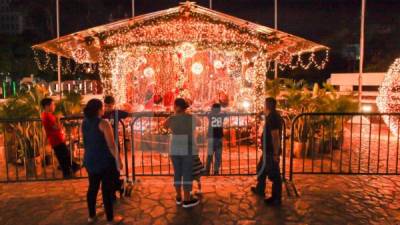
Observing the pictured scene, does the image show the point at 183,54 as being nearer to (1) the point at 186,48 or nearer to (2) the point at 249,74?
(1) the point at 186,48

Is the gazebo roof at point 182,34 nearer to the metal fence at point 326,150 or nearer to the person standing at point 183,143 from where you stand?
the metal fence at point 326,150

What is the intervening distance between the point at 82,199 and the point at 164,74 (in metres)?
7.72

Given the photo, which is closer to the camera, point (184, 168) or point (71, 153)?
point (184, 168)

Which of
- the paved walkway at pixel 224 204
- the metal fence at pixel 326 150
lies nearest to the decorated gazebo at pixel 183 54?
the metal fence at pixel 326 150

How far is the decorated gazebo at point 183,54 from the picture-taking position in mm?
10281

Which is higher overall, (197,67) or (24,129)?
(197,67)

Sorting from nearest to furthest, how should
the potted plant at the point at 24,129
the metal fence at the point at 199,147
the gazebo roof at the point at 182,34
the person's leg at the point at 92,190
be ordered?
1. the person's leg at the point at 92,190
2. the metal fence at the point at 199,147
3. the potted plant at the point at 24,129
4. the gazebo roof at the point at 182,34

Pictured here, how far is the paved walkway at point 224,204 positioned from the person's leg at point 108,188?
26cm

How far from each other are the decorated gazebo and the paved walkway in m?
4.88

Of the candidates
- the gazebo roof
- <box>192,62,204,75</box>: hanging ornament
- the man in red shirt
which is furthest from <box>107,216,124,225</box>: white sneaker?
<box>192,62,204,75</box>: hanging ornament

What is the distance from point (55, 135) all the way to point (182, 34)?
5172mm

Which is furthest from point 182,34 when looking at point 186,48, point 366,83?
point 366,83

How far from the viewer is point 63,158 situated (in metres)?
7.02

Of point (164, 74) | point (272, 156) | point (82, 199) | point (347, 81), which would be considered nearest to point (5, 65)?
point (164, 74)
